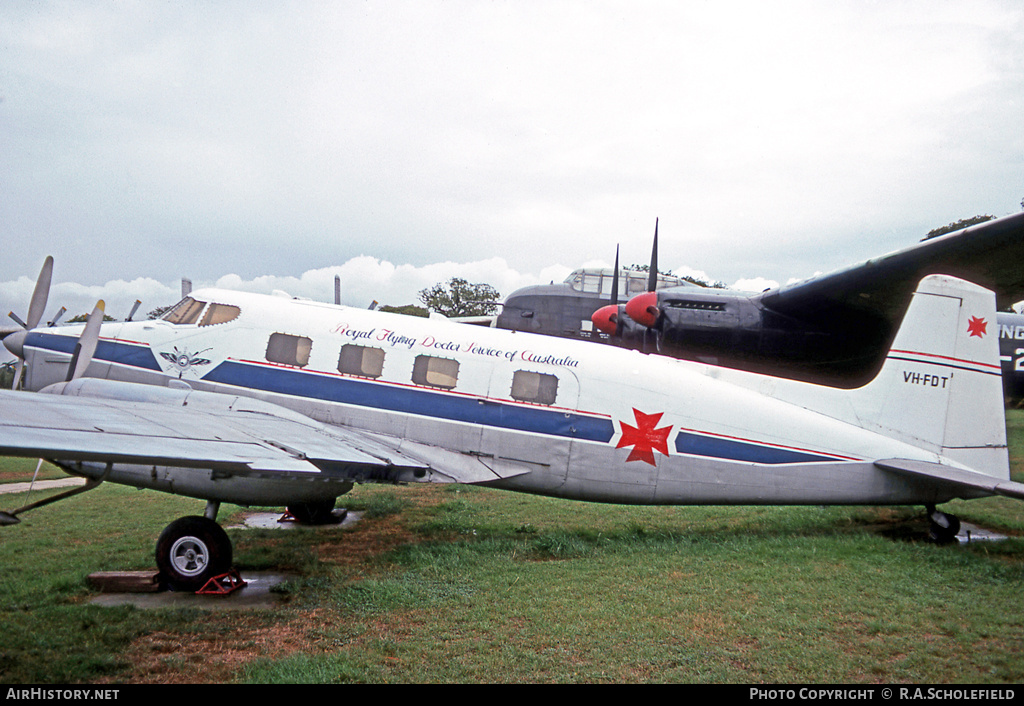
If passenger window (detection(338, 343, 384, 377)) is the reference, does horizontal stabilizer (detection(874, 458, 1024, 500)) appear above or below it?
below

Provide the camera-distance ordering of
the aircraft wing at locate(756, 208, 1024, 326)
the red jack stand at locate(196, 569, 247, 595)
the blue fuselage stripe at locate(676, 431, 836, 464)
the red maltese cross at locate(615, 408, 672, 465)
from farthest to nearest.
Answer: the aircraft wing at locate(756, 208, 1024, 326) < the red maltese cross at locate(615, 408, 672, 465) < the blue fuselage stripe at locate(676, 431, 836, 464) < the red jack stand at locate(196, 569, 247, 595)

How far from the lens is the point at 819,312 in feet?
43.2

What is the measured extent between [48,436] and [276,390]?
406 cm

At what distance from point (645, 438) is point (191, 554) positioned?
565 centimetres

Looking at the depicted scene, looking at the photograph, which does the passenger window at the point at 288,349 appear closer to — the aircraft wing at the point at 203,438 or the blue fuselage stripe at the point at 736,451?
the aircraft wing at the point at 203,438

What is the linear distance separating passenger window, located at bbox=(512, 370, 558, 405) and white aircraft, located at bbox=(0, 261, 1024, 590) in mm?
27

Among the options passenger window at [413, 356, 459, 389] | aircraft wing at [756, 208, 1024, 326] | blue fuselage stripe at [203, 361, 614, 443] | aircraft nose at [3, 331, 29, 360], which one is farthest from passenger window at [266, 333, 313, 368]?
aircraft wing at [756, 208, 1024, 326]

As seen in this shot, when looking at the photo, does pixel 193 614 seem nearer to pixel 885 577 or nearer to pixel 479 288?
pixel 885 577

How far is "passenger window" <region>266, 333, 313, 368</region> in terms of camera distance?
28.3 feet

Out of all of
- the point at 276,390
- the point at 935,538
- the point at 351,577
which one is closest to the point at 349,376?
the point at 276,390

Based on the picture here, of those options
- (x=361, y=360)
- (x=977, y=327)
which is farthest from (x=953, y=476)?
(x=361, y=360)

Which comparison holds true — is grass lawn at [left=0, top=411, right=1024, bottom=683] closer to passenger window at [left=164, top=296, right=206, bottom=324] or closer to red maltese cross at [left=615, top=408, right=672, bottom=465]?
red maltese cross at [left=615, top=408, right=672, bottom=465]

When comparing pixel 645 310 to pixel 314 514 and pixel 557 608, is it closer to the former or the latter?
pixel 314 514
